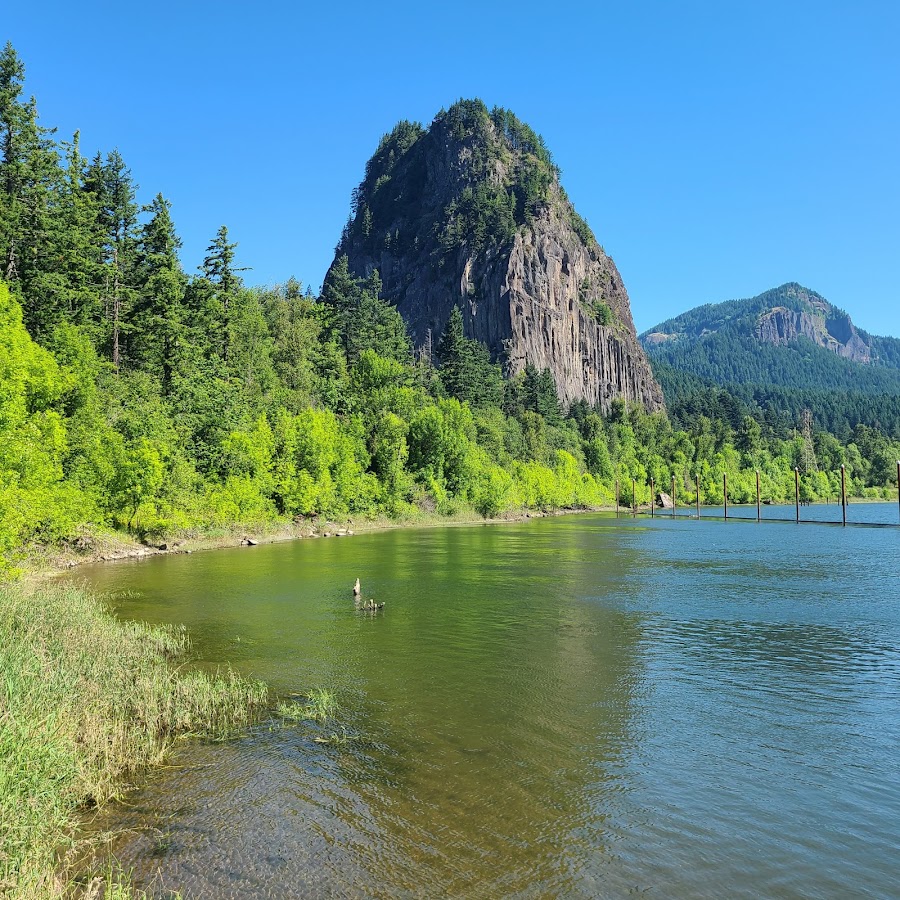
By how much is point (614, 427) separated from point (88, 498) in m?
170

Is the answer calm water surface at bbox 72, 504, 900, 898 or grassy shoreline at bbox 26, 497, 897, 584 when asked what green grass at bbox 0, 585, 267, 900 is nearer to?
calm water surface at bbox 72, 504, 900, 898

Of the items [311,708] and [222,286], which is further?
[222,286]

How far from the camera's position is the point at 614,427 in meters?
198

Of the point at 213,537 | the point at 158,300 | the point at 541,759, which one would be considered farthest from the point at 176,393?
the point at 541,759

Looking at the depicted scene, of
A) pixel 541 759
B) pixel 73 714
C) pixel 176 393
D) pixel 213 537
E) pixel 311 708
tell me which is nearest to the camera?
pixel 73 714

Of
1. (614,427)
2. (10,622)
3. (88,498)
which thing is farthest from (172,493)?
(614,427)

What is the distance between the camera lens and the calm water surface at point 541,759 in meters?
9.34

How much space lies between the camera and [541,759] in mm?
13227

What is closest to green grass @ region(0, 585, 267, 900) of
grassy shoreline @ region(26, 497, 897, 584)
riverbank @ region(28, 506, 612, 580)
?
grassy shoreline @ region(26, 497, 897, 584)

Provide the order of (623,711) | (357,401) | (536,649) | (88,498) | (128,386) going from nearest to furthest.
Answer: (623,711) → (536,649) → (88,498) → (128,386) → (357,401)

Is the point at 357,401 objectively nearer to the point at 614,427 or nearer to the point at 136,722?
the point at 136,722

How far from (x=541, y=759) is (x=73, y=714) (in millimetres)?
8776

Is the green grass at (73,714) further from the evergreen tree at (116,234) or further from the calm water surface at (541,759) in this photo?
the evergreen tree at (116,234)

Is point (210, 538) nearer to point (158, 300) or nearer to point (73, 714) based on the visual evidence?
point (158, 300)
